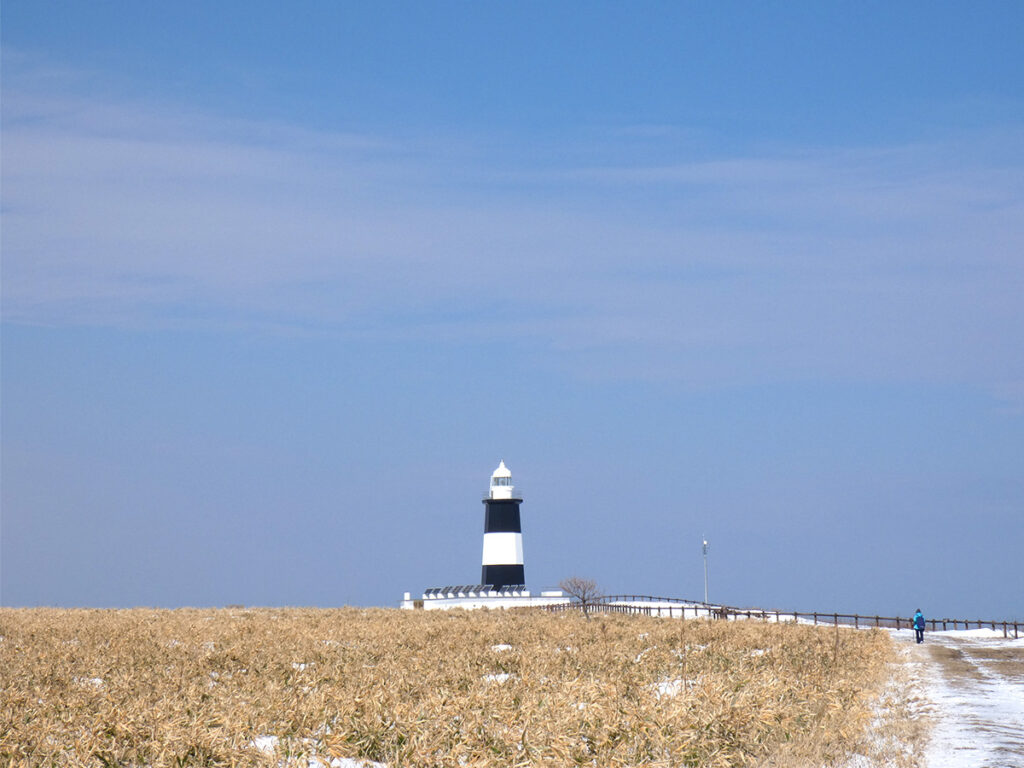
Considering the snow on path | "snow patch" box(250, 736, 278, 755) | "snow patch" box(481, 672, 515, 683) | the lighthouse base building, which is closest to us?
"snow patch" box(250, 736, 278, 755)

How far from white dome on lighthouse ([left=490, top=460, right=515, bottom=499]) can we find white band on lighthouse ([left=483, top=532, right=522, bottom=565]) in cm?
303

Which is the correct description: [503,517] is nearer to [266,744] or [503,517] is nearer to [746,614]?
[746,614]

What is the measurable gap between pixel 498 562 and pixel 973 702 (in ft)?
211

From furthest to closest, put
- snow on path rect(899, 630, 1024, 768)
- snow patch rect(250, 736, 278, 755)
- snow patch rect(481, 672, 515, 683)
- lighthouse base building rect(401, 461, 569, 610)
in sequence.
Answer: lighthouse base building rect(401, 461, 569, 610) < snow patch rect(481, 672, 515, 683) < snow on path rect(899, 630, 1024, 768) < snow patch rect(250, 736, 278, 755)

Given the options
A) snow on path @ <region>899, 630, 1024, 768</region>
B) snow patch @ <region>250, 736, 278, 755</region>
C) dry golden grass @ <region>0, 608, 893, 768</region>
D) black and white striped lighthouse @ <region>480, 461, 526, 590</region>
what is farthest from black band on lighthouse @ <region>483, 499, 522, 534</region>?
snow patch @ <region>250, 736, 278, 755</region>

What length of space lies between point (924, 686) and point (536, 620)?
18.5m

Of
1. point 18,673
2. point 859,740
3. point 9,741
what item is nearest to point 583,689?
point 859,740

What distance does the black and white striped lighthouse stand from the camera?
83.0 meters

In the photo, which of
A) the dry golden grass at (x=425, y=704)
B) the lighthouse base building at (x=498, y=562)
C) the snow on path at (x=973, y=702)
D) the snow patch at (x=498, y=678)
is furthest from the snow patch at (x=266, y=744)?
the lighthouse base building at (x=498, y=562)

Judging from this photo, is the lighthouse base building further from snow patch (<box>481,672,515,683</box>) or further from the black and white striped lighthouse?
snow patch (<box>481,672,515,683</box>)

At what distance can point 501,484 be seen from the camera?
86.3m

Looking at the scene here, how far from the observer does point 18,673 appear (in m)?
19.2

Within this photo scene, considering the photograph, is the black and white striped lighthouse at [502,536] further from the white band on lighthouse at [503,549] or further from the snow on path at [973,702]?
the snow on path at [973,702]

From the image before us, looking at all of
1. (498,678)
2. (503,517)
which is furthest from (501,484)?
(498,678)
